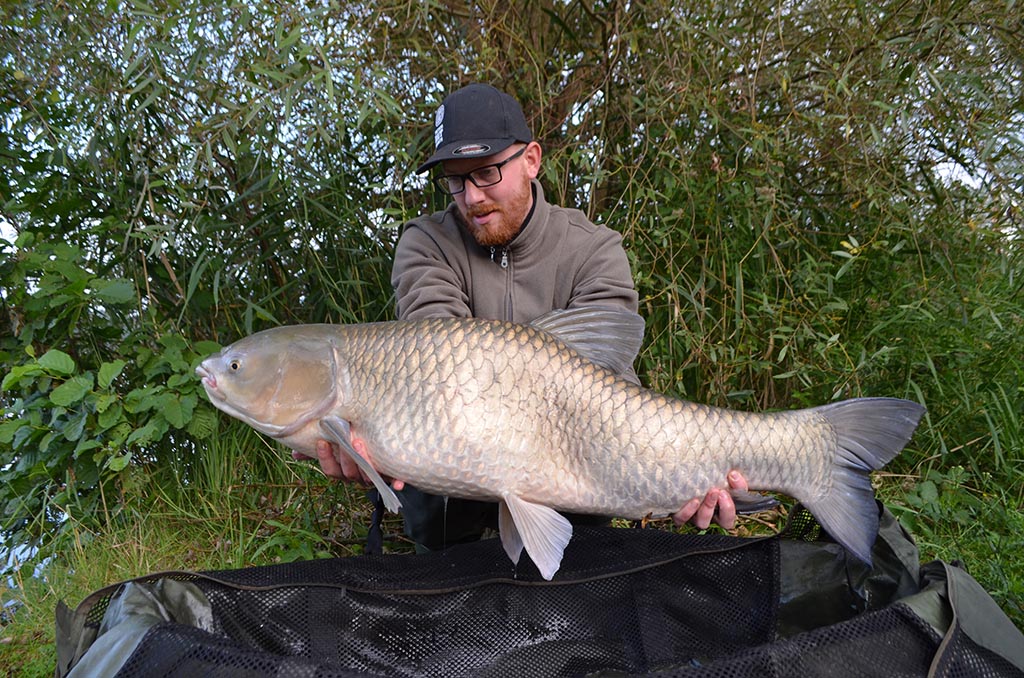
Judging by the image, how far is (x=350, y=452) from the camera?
1.28 meters

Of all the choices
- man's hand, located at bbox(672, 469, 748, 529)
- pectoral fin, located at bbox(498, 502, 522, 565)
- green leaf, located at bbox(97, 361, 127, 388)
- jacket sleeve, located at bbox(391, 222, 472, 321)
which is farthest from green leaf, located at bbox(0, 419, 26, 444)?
man's hand, located at bbox(672, 469, 748, 529)

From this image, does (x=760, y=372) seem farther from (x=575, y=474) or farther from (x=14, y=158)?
(x=14, y=158)

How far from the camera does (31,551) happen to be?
2.21 metres

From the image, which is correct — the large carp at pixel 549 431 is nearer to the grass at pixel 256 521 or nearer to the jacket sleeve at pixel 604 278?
the jacket sleeve at pixel 604 278

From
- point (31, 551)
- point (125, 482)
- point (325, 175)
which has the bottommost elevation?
point (31, 551)

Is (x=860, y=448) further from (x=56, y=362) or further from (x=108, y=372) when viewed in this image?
(x=56, y=362)

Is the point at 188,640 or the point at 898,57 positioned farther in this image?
the point at 898,57

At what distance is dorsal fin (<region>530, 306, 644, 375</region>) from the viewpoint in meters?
1.41

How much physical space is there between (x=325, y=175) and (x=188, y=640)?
58.3 inches

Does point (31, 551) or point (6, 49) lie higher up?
point (6, 49)

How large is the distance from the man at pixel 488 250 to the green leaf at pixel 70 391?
0.99 meters

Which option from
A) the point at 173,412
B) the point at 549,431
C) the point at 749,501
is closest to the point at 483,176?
the point at 549,431

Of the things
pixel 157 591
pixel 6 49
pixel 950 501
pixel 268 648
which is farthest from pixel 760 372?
pixel 6 49

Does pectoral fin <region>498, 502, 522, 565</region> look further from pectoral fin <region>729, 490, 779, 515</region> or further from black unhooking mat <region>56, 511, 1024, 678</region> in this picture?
Answer: pectoral fin <region>729, 490, 779, 515</region>
